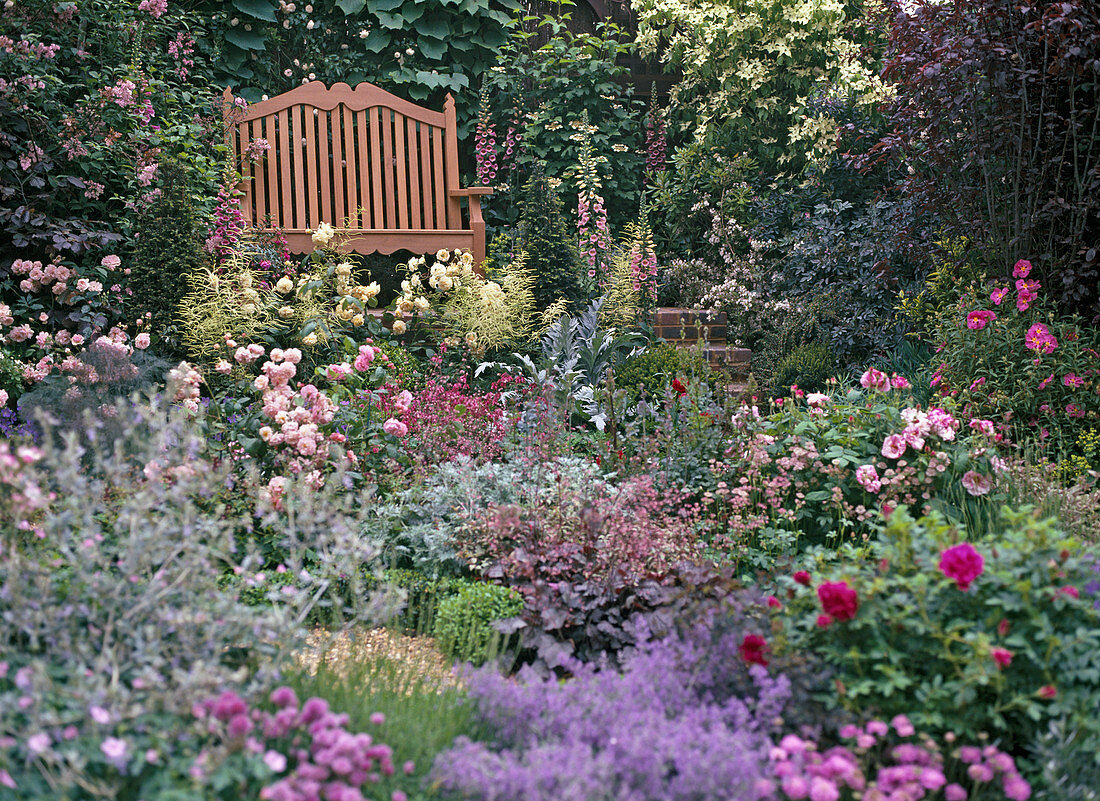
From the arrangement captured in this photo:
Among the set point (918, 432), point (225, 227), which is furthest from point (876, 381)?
point (225, 227)

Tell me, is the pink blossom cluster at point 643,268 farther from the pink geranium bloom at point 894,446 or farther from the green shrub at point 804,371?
the pink geranium bloom at point 894,446

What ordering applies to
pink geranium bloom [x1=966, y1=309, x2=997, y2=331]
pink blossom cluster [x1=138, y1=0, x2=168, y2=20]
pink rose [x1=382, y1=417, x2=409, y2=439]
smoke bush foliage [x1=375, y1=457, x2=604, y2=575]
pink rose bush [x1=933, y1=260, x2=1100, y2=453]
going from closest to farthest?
smoke bush foliage [x1=375, y1=457, x2=604, y2=575] → pink rose [x1=382, y1=417, x2=409, y2=439] → pink rose bush [x1=933, y1=260, x2=1100, y2=453] → pink geranium bloom [x1=966, y1=309, x2=997, y2=331] → pink blossom cluster [x1=138, y1=0, x2=168, y2=20]

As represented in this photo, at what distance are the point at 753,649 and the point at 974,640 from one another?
1.51 feet

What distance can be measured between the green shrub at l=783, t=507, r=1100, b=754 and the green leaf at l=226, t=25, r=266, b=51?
6.04 meters

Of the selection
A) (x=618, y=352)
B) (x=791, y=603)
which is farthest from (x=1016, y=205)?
(x=791, y=603)

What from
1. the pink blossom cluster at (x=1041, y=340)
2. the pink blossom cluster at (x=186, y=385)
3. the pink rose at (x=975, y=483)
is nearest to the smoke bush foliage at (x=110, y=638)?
the pink blossom cluster at (x=186, y=385)

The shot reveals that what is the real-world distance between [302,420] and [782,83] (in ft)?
17.2

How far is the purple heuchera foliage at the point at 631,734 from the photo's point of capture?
153cm

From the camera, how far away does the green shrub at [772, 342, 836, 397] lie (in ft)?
17.4

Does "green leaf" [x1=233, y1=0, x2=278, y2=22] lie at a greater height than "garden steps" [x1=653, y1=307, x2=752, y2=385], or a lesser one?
greater

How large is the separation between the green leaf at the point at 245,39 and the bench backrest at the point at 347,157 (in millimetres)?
700

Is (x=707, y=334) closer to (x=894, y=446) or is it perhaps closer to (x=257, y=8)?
(x=894, y=446)

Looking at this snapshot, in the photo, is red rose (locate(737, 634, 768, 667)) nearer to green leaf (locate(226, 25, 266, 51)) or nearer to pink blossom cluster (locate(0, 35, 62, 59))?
pink blossom cluster (locate(0, 35, 62, 59))

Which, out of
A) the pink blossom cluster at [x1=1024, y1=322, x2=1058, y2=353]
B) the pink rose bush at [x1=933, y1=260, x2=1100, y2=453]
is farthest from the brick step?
the pink blossom cluster at [x1=1024, y1=322, x2=1058, y2=353]
